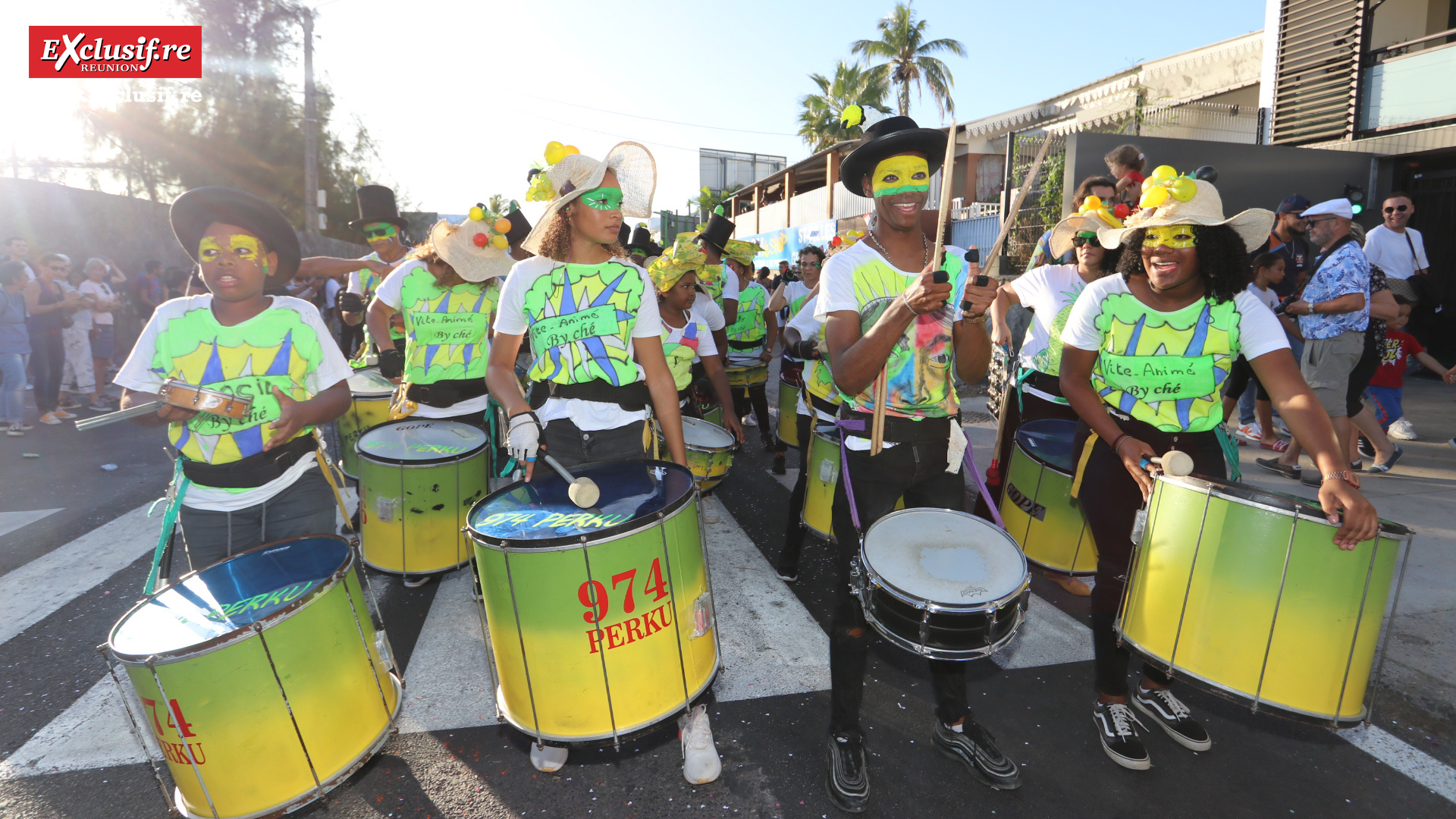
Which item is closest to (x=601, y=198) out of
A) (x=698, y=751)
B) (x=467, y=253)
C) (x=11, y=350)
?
(x=467, y=253)

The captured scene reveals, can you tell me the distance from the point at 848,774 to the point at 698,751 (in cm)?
55

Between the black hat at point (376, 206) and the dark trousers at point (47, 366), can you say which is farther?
the dark trousers at point (47, 366)

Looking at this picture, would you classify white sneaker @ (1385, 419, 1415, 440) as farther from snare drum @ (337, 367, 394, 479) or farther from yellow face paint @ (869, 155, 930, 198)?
snare drum @ (337, 367, 394, 479)

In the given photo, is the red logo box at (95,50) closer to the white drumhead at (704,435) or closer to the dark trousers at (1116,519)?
the white drumhead at (704,435)

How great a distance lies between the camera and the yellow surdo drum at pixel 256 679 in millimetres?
1996

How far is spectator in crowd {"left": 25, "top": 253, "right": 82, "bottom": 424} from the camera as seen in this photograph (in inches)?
359

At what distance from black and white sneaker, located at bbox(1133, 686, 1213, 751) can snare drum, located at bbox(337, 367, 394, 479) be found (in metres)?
4.62

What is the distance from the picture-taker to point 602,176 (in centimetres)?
292

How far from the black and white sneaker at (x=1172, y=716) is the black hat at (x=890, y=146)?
90.7 inches

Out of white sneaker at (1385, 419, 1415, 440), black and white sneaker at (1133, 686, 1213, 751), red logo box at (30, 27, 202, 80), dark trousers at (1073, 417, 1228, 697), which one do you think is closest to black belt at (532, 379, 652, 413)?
dark trousers at (1073, 417, 1228, 697)

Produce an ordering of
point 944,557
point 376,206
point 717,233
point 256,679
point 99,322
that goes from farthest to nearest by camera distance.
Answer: point 99,322, point 717,233, point 376,206, point 944,557, point 256,679

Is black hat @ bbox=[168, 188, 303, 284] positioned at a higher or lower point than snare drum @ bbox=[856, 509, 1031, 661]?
higher

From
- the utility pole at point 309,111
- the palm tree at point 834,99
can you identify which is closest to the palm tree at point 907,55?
the palm tree at point 834,99

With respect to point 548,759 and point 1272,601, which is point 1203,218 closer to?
point 1272,601
